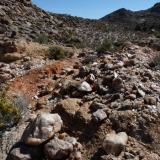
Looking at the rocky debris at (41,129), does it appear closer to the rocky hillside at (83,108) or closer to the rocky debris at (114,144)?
the rocky hillside at (83,108)

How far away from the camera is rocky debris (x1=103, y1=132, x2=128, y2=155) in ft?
25.0

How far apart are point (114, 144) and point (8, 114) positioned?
294 cm

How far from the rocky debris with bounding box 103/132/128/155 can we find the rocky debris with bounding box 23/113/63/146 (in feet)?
3.69

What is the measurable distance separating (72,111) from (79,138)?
2.95 feet

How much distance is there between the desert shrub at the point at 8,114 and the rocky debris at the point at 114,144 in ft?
8.51

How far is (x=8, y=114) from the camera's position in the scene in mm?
9469

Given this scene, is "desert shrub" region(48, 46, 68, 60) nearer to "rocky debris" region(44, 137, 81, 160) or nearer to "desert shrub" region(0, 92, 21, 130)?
"desert shrub" region(0, 92, 21, 130)

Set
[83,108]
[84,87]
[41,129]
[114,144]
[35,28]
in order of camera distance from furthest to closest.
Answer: [35,28]
[84,87]
[83,108]
[41,129]
[114,144]

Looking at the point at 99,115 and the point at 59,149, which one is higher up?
the point at 99,115

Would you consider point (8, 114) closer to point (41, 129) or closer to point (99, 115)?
point (41, 129)

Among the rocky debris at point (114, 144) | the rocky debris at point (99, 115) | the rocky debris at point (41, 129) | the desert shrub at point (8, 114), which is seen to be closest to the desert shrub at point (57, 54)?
the desert shrub at point (8, 114)

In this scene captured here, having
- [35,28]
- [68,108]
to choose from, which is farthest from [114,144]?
[35,28]

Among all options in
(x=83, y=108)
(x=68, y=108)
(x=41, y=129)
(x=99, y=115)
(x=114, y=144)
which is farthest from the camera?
(x=68, y=108)

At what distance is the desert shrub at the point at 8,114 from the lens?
9359 mm
